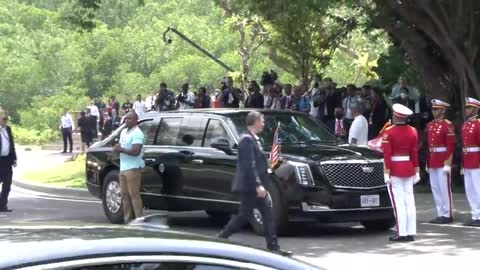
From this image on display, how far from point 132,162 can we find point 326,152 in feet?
9.61

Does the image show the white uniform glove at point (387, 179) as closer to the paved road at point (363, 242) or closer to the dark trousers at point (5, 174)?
the paved road at point (363, 242)

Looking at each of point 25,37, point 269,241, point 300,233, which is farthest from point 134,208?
point 25,37

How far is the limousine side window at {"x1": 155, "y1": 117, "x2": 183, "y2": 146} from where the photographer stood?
14.6 m

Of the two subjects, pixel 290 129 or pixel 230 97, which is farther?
pixel 230 97

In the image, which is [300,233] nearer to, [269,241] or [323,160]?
[323,160]

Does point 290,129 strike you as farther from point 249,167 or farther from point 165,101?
point 165,101

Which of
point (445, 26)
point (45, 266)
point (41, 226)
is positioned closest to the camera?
point (45, 266)

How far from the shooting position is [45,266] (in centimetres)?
346

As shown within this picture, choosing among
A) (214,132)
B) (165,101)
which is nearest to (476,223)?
(214,132)

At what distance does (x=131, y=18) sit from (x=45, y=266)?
69587mm

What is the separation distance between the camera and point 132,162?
14.3 m

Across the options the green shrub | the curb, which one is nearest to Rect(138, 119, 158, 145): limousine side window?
the curb

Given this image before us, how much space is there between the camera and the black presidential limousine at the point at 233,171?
1280 centimetres

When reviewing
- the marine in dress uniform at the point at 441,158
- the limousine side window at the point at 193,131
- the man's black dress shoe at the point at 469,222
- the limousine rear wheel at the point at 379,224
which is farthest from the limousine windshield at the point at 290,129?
the man's black dress shoe at the point at 469,222
